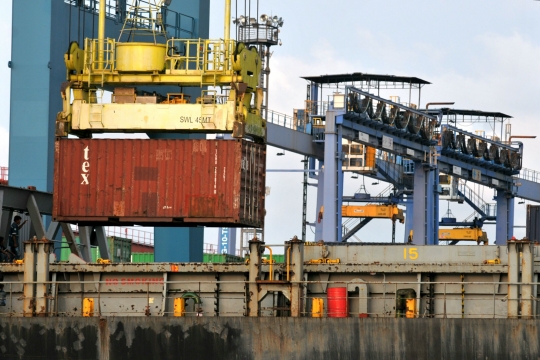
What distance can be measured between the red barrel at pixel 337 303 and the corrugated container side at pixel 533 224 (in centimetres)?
4130

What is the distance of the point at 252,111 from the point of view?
4106cm

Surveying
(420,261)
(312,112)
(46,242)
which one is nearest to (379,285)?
(420,261)

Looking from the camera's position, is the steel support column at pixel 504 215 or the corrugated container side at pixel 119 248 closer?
the corrugated container side at pixel 119 248

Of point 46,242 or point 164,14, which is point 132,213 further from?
point 164,14

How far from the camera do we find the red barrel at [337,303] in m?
30.0

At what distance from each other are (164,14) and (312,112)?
78.0ft

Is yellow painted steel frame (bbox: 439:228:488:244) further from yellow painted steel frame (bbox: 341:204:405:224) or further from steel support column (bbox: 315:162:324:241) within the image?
steel support column (bbox: 315:162:324:241)

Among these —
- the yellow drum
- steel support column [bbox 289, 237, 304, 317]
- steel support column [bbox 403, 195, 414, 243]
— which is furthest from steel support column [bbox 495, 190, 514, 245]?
steel support column [bbox 289, 237, 304, 317]

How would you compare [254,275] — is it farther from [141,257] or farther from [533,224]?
[141,257]

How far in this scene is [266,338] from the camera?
29281mm

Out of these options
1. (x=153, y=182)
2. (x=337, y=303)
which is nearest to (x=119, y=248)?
(x=153, y=182)

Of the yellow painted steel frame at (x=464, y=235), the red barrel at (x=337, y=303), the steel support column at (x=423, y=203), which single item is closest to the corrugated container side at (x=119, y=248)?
the steel support column at (x=423, y=203)

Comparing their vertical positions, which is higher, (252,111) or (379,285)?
(252,111)

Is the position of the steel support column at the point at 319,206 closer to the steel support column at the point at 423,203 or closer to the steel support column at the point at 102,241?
the steel support column at the point at 423,203
